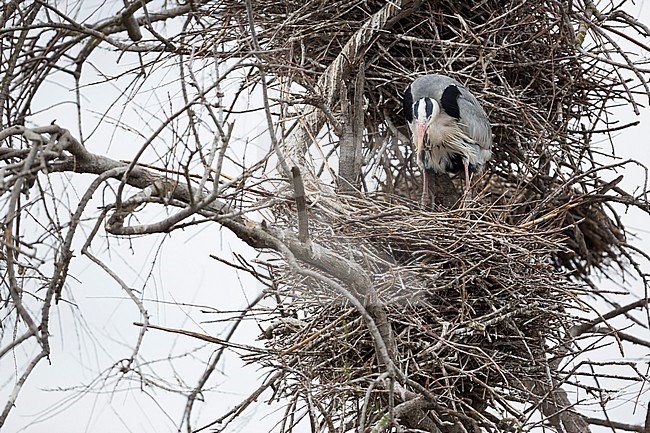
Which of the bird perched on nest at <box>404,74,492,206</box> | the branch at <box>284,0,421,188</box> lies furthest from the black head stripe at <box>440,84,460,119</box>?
the branch at <box>284,0,421,188</box>

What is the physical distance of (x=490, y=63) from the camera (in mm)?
2082

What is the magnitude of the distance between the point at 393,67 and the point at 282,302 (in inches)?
27.5

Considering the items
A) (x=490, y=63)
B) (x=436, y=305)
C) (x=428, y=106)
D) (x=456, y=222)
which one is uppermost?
(x=490, y=63)

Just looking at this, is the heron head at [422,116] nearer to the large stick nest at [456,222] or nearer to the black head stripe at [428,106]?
the black head stripe at [428,106]

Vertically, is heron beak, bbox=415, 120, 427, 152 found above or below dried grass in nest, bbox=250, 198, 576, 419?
above

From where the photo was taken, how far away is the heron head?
198 cm

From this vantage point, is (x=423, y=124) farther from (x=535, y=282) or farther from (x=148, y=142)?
(x=148, y=142)

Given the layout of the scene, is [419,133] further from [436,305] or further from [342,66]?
[436,305]

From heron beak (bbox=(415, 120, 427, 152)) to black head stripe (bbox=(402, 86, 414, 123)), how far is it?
Result: 0.09ft

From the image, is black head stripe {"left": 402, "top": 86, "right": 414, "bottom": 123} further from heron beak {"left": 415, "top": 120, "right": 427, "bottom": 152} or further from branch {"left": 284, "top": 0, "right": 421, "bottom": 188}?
branch {"left": 284, "top": 0, "right": 421, "bottom": 188}

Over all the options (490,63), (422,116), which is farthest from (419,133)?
(490,63)

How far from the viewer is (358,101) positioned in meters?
1.98

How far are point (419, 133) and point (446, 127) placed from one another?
149mm

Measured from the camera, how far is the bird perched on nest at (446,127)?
198 centimetres
